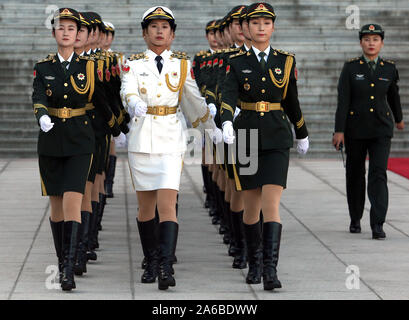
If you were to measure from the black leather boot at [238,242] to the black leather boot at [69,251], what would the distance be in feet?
5.00

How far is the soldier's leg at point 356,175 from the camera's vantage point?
10.8 meters

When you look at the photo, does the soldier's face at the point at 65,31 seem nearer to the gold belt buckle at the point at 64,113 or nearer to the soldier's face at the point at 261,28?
the gold belt buckle at the point at 64,113

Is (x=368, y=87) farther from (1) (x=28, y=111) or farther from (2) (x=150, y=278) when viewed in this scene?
(1) (x=28, y=111)

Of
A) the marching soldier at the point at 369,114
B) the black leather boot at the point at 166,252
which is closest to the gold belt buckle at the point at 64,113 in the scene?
the black leather boot at the point at 166,252

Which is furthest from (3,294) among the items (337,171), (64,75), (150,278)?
(337,171)

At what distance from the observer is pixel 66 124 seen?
8.14 metres

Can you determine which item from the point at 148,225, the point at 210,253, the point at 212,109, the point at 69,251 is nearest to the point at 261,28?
the point at 212,109

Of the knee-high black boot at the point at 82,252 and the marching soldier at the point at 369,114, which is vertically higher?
the marching soldier at the point at 369,114

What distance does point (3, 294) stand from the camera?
7637 millimetres

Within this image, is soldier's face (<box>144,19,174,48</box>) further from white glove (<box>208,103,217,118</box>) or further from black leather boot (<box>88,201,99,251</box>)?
black leather boot (<box>88,201,99,251</box>)

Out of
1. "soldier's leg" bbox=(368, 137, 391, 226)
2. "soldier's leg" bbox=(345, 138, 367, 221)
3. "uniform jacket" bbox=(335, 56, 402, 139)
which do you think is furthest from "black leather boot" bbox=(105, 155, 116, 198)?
"soldier's leg" bbox=(368, 137, 391, 226)

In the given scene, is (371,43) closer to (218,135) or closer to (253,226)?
(218,135)

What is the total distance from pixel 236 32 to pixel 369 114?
1.55m

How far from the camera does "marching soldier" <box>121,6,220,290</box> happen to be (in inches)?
317
